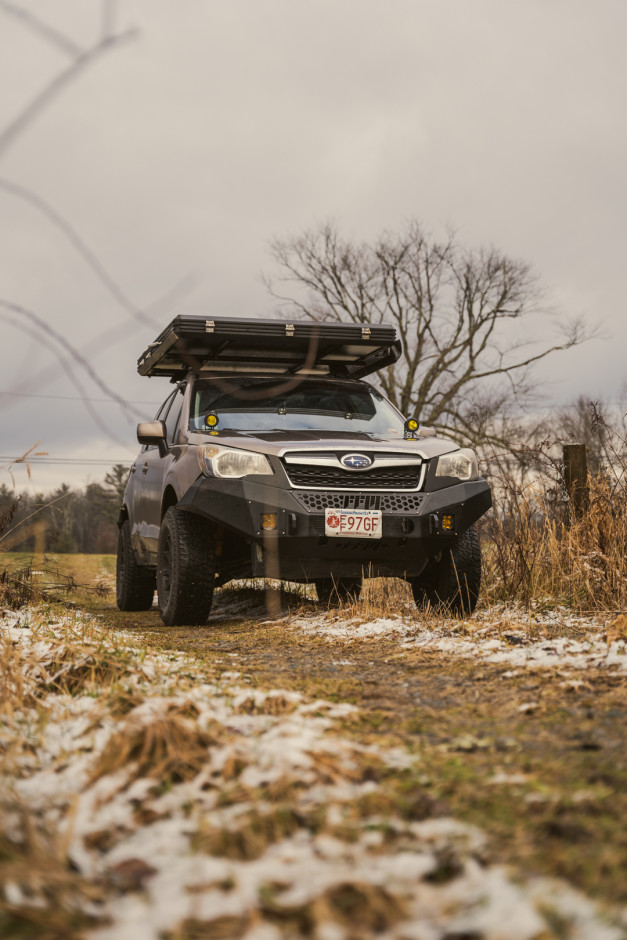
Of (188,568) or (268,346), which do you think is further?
(268,346)

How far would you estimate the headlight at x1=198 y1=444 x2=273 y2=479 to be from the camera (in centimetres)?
548

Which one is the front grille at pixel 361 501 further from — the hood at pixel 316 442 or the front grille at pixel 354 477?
the hood at pixel 316 442

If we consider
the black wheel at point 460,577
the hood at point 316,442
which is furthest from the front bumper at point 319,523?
the hood at point 316,442

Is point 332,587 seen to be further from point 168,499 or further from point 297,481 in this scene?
point 297,481

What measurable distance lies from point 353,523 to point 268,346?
1946 mm

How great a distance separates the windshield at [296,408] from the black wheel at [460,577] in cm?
105

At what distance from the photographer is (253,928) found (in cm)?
127

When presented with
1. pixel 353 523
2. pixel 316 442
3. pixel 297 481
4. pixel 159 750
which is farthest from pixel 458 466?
pixel 159 750

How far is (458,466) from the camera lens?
581 centimetres

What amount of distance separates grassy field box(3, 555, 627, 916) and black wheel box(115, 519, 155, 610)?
10.6 feet

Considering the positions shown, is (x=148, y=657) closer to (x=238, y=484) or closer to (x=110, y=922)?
(x=238, y=484)

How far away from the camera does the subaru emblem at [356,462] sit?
5559mm

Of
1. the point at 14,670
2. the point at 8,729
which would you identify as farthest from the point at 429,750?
the point at 14,670

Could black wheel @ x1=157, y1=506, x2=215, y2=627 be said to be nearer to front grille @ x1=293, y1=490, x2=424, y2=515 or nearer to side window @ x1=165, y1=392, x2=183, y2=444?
front grille @ x1=293, y1=490, x2=424, y2=515
